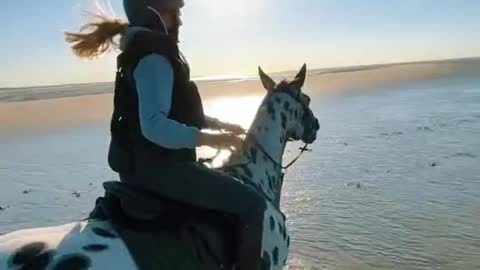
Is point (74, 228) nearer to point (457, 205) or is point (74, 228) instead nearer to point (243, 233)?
point (243, 233)

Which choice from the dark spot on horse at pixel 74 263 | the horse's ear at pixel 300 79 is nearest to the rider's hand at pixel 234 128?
the horse's ear at pixel 300 79

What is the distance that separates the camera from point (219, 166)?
508cm

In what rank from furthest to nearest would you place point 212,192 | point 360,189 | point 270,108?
point 360,189, point 270,108, point 212,192

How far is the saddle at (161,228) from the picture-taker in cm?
399

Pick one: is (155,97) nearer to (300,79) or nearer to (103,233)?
(103,233)

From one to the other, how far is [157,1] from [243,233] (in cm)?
170

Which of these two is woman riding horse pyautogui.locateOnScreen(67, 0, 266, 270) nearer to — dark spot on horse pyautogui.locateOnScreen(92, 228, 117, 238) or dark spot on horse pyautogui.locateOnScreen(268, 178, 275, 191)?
dark spot on horse pyautogui.locateOnScreen(92, 228, 117, 238)

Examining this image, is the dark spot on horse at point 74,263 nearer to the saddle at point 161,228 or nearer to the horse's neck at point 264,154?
the saddle at point 161,228

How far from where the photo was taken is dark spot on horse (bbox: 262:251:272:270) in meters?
4.81

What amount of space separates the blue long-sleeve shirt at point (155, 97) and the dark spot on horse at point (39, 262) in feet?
3.02

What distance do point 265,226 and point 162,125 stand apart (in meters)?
1.40

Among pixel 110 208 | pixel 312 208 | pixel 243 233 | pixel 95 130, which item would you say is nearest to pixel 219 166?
pixel 243 233

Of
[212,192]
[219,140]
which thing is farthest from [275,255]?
[219,140]

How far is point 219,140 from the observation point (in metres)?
4.42
